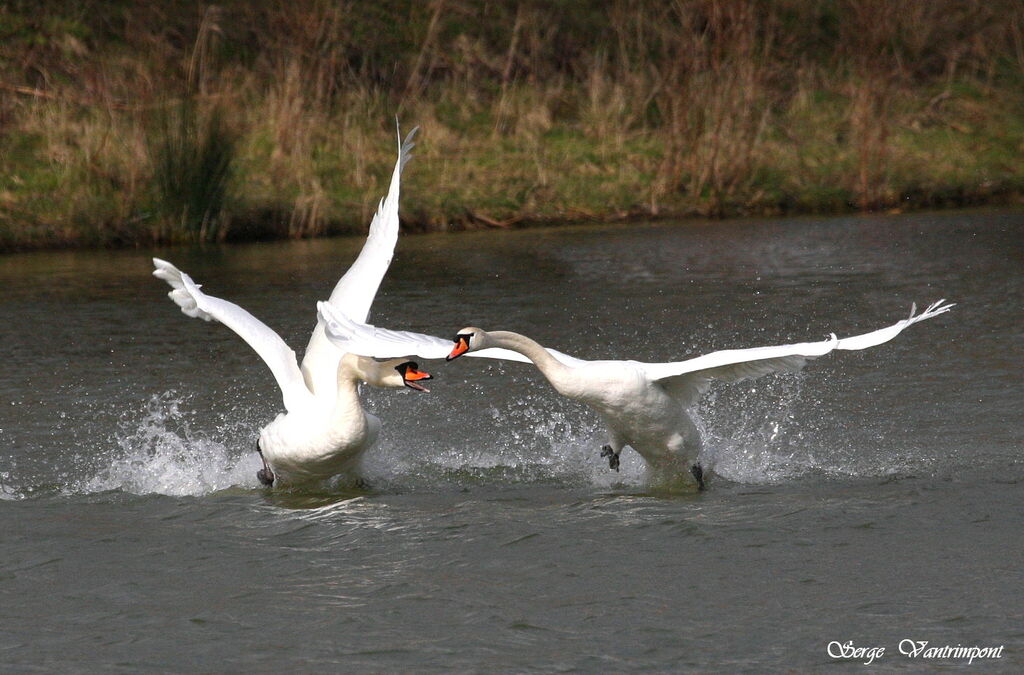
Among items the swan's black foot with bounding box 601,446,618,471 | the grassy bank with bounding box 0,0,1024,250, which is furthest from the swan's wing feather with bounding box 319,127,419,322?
the grassy bank with bounding box 0,0,1024,250

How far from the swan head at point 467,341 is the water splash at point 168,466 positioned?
222 cm

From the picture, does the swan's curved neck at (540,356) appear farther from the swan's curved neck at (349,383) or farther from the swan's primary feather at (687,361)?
the swan's curved neck at (349,383)

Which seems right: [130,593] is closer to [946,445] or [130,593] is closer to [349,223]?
[946,445]

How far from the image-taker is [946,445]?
320 inches

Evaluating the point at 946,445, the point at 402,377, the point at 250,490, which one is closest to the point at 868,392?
the point at 946,445

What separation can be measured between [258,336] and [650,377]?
2316mm

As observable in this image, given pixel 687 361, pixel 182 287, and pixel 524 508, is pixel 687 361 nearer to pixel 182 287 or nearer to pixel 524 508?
pixel 524 508

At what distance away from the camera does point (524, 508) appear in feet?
24.2

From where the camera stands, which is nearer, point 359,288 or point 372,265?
point 359,288

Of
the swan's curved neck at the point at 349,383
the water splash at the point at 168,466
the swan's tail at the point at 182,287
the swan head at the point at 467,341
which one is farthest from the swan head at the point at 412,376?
the swan's tail at the point at 182,287

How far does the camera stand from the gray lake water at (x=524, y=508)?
5.63 m

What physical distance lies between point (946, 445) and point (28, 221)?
13985 mm

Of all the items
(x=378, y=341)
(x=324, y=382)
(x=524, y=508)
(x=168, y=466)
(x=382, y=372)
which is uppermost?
(x=378, y=341)

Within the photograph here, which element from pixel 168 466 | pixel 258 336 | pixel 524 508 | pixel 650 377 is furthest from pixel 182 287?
pixel 650 377
